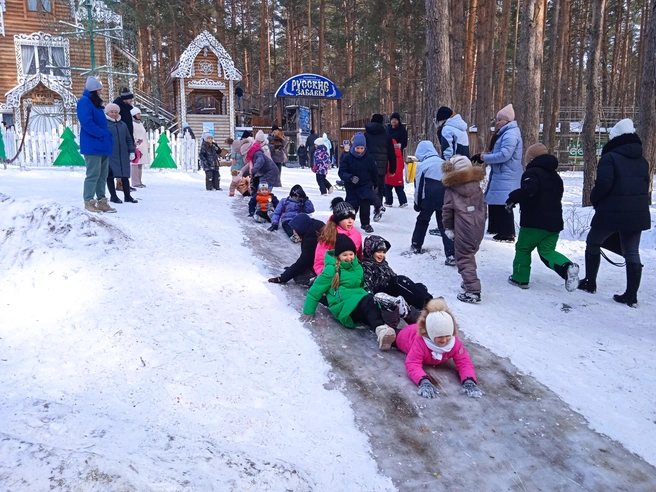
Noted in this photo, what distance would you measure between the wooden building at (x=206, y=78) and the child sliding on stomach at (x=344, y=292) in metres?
20.3

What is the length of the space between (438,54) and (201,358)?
8111 millimetres

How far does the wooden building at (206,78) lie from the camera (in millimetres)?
22953

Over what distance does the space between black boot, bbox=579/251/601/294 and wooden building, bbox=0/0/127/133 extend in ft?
80.0

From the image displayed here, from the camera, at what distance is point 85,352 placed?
13.4 ft

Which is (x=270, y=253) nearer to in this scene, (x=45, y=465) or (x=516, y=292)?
(x=516, y=292)

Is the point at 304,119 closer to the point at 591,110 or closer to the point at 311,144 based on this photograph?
the point at 311,144

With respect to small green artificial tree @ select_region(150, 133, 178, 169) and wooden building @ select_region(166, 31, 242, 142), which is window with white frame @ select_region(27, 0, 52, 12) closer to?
wooden building @ select_region(166, 31, 242, 142)

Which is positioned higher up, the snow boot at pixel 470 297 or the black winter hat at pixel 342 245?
the black winter hat at pixel 342 245

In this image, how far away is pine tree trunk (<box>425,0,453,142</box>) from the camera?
9.91 metres

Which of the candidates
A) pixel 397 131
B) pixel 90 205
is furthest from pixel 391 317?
pixel 397 131

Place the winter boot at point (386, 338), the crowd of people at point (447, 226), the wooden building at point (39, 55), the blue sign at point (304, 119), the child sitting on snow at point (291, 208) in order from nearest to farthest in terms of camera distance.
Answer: the winter boot at point (386, 338) → the crowd of people at point (447, 226) → the child sitting on snow at point (291, 208) → the wooden building at point (39, 55) → the blue sign at point (304, 119)

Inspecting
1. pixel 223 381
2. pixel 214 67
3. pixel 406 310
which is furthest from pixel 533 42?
pixel 214 67

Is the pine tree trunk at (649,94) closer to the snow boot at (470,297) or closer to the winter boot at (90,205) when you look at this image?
the snow boot at (470,297)

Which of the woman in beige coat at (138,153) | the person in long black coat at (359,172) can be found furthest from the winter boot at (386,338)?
the woman in beige coat at (138,153)
